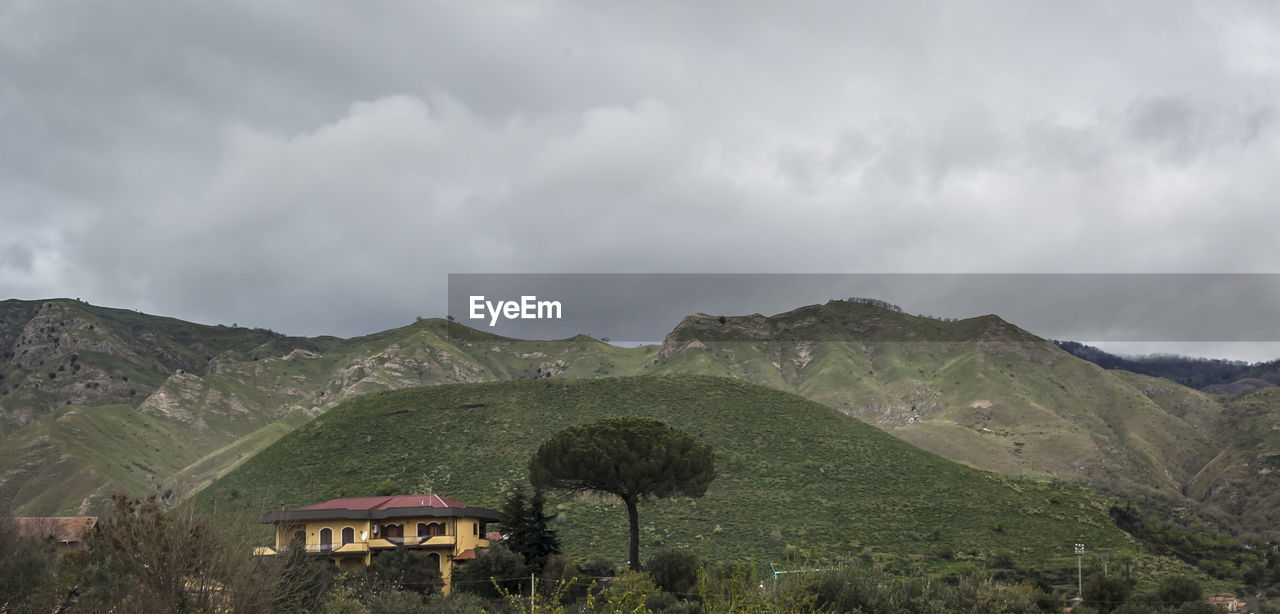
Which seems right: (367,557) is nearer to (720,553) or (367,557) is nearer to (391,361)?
(720,553)

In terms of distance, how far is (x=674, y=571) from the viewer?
4362 centimetres

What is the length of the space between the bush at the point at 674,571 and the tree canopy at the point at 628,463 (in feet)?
15.1

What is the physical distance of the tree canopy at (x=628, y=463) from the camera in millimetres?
49625

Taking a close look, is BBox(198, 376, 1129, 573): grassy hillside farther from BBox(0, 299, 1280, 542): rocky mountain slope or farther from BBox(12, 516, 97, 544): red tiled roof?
BBox(0, 299, 1280, 542): rocky mountain slope

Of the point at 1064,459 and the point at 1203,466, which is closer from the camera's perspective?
the point at 1064,459

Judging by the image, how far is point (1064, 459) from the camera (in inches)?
4673

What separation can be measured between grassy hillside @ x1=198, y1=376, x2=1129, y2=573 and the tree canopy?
8.88 m

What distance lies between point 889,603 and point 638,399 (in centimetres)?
6367

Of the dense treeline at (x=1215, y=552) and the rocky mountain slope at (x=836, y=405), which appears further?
the rocky mountain slope at (x=836, y=405)

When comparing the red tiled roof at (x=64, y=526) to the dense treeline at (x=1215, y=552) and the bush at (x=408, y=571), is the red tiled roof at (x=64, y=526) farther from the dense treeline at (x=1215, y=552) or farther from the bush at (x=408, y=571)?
the dense treeline at (x=1215, y=552)

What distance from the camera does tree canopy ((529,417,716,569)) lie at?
49.6 metres

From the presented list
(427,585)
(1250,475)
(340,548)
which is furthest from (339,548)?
(1250,475)

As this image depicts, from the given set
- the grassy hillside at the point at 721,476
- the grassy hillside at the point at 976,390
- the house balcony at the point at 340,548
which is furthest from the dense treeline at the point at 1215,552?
the house balcony at the point at 340,548

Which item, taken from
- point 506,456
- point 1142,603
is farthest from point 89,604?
point 506,456
